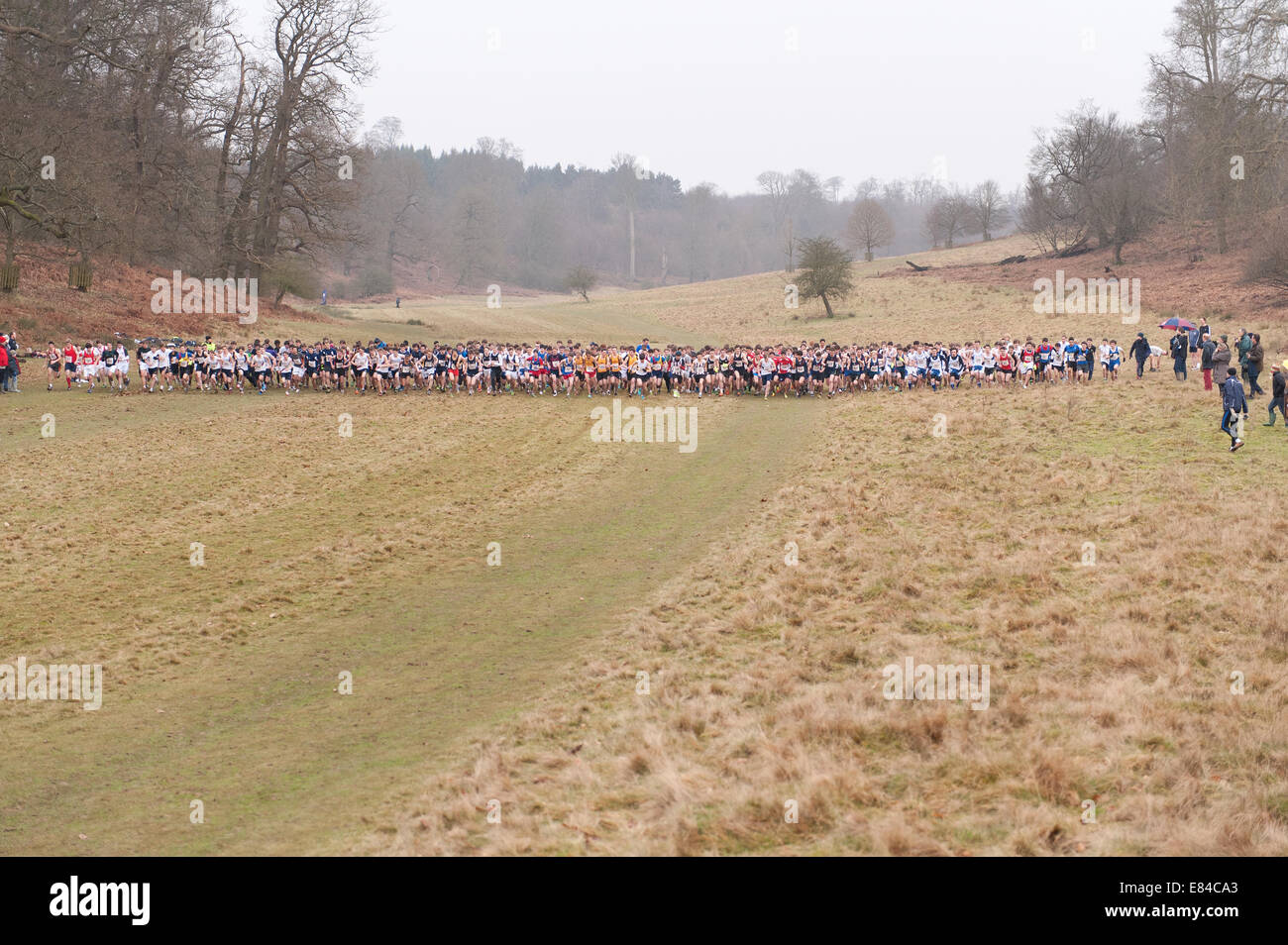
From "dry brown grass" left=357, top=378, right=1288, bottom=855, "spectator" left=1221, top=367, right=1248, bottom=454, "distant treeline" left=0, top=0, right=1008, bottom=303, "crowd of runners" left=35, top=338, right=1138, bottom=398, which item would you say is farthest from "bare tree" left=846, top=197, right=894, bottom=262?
"dry brown grass" left=357, top=378, right=1288, bottom=855

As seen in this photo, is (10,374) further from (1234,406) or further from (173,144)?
(1234,406)

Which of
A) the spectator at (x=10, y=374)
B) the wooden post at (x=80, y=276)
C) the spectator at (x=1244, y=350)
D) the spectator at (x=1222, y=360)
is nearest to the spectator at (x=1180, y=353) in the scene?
the spectator at (x=1244, y=350)

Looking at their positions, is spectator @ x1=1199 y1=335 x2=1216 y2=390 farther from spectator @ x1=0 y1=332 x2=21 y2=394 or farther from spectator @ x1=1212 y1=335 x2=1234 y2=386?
spectator @ x1=0 y1=332 x2=21 y2=394

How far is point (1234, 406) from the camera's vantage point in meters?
20.6

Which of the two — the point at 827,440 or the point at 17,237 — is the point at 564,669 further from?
the point at 17,237

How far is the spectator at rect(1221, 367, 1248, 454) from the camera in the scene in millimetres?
20484

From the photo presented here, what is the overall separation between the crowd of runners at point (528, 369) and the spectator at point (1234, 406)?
1404 cm

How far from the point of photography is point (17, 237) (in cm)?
4531

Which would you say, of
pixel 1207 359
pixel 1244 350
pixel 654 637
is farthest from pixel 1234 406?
pixel 654 637

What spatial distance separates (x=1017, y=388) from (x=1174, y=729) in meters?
25.1

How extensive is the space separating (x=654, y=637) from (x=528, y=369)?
80.3ft

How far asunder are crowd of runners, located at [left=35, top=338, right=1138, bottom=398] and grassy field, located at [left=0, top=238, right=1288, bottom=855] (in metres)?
8.71

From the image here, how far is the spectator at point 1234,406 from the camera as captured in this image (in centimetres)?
2048

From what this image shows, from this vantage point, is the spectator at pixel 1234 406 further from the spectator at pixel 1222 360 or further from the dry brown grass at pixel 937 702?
the spectator at pixel 1222 360
